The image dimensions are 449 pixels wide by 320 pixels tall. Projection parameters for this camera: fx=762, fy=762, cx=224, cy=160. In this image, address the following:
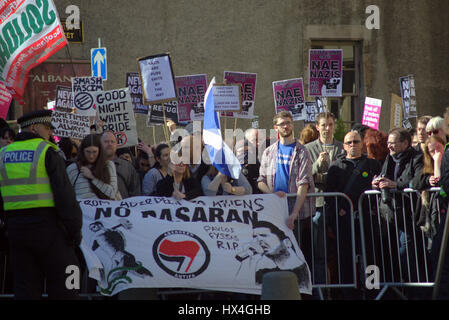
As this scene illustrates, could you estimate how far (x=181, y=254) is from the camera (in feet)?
24.4

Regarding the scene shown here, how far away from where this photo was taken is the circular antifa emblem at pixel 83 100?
421 inches

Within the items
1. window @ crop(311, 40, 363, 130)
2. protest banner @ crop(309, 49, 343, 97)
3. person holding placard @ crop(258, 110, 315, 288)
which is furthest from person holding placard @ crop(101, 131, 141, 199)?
window @ crop(311, 40, 363, 130)

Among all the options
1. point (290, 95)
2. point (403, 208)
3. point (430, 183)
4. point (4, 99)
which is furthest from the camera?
point (290, 95)

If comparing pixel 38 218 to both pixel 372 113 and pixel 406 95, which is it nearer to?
pixel 372 113

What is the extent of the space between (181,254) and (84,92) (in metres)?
4.09

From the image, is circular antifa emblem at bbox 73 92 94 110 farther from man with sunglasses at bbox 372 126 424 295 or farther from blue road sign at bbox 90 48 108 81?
man with sunglasses at bbox 372 126 424 295

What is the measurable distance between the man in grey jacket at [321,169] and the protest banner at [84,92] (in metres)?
3.23

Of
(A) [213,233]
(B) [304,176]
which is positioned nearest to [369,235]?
(B) [304,176]

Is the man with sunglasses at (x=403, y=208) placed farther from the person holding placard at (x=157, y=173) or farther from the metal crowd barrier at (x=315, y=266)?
the person holding placard at (x=157, y=173)

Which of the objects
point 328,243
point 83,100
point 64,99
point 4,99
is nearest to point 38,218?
point 328,243

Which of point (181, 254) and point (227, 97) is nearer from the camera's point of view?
point (181, 254)

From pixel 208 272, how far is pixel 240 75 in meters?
5.67
